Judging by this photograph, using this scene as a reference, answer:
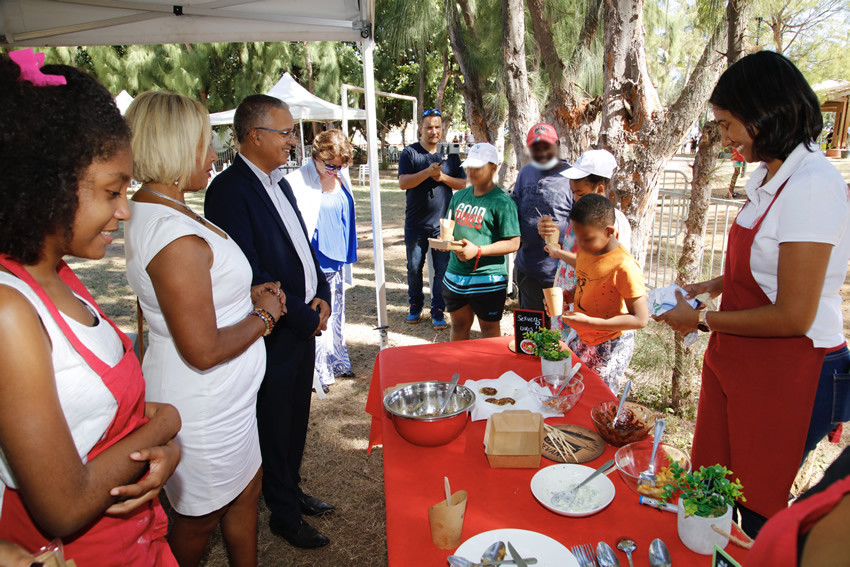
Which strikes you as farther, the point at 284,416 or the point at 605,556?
the point at 284,416

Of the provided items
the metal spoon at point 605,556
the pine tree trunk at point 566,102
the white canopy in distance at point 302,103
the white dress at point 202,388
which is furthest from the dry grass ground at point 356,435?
the white canopy in distance at point 302,103

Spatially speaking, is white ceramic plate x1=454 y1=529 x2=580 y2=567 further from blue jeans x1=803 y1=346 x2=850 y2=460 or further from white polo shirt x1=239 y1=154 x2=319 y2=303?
white polo shirt x1=239 y1=154 x2=319 y2=303

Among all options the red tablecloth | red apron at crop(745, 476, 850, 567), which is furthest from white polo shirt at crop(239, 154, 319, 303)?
red apron at crop(745, 476, 850, 567)

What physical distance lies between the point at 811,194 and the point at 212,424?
1851 mm

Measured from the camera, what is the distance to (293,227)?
2158 millimetres

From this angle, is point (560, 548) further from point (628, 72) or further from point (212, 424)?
point (628, 72)

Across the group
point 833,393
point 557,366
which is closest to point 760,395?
point 833,393

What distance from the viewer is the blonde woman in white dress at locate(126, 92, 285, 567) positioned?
4.58 feet

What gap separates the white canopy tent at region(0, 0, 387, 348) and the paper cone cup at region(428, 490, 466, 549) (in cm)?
301

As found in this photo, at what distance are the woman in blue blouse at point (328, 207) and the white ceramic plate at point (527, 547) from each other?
9.06ft

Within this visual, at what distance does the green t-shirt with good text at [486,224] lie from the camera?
126 inches

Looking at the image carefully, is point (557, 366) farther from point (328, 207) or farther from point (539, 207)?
point (328, 207)

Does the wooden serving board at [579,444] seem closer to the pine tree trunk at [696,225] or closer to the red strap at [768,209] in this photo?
the red strap at [768,209]

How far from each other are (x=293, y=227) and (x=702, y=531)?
5.86ft
